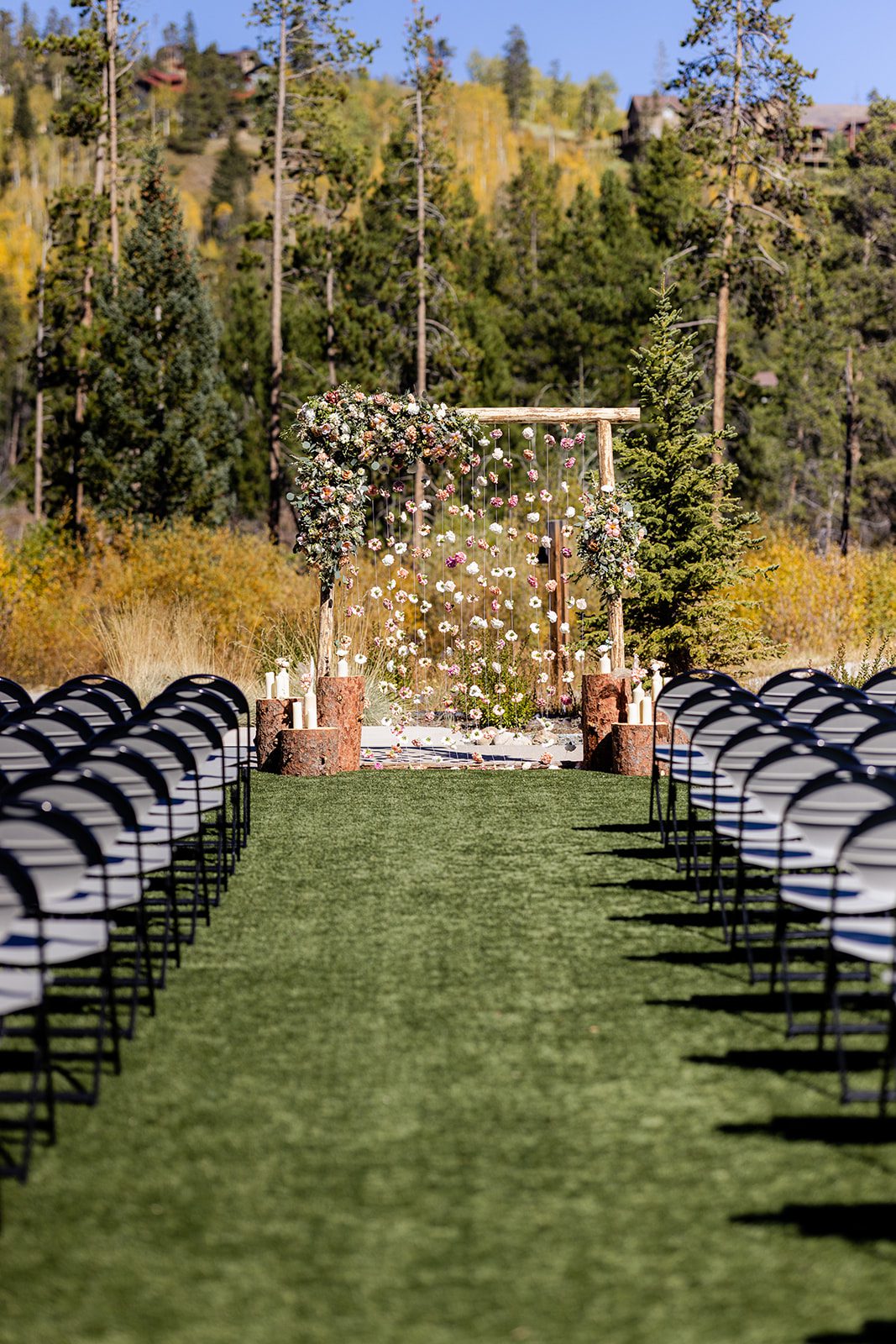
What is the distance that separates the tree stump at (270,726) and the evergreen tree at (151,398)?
15432mm

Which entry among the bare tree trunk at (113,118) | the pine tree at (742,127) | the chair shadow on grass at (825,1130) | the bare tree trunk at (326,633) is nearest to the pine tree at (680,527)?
the bare tree trunk at (326,633)

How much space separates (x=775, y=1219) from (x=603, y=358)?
109ft

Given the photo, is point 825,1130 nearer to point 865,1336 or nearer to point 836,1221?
point 836,1221

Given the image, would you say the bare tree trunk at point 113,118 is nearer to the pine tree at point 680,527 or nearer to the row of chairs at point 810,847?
the pine tree at point 680,527

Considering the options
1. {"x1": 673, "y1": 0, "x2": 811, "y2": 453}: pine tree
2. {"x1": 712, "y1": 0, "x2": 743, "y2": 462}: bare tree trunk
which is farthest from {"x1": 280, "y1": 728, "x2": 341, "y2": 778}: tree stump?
{"x1": 673, "y1": 0, "x2": 811, "y2": 453}: pine tree

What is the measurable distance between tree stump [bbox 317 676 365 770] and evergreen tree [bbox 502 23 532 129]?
130m

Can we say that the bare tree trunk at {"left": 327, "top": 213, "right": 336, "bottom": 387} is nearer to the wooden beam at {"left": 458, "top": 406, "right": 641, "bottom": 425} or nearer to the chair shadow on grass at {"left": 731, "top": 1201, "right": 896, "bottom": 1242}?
the wooden beam at {"left": 458, "top": 406, "right": 641, "bottom": 425}

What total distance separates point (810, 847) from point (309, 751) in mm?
6155

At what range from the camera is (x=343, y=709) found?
11344 millimetres

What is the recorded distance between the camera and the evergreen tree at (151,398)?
2669cm

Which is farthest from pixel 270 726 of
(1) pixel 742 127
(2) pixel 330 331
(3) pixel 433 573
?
(2) pixel 330 331

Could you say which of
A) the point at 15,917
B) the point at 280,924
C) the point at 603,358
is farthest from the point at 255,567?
the point at 603,358

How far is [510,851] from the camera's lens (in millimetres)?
8055

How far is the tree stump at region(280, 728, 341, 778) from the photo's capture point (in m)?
11.0
